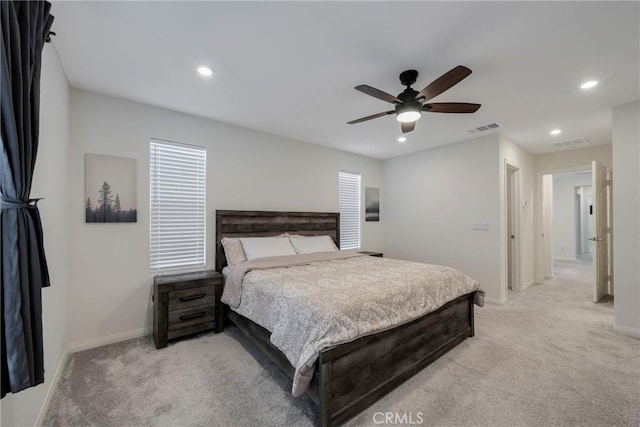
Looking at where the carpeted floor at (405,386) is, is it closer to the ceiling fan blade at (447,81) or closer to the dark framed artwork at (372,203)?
the ceiling fan blade at (447,81)

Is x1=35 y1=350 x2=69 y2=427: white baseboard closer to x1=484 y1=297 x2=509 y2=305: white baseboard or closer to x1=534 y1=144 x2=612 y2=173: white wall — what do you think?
x1=484 y1=297 x2=509 y2=305: white baseboard

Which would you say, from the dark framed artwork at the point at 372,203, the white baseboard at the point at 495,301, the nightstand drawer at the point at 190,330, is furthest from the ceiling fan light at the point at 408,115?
the white baseboard at the point at 495,301

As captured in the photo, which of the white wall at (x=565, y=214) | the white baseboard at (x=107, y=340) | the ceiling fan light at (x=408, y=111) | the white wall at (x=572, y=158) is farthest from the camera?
the white wall at (x=565, y=214)

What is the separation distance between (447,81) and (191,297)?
3.24 metres

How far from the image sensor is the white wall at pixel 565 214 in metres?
7.91

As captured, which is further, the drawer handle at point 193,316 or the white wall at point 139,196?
the drawer handle at point 193,316

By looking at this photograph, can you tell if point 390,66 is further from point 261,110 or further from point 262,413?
point 262,413

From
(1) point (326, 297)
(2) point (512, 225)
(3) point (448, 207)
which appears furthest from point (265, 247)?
(2) point (512, 225)

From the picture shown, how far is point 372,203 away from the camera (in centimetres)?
578

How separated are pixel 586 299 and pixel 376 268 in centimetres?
409

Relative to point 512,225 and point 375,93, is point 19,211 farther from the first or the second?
point 512,225

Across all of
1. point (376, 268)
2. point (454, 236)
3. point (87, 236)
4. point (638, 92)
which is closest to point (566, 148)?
point (638, 92)

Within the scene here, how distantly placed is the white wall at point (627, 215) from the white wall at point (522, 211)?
46.4 inches

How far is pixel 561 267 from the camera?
278 inches
